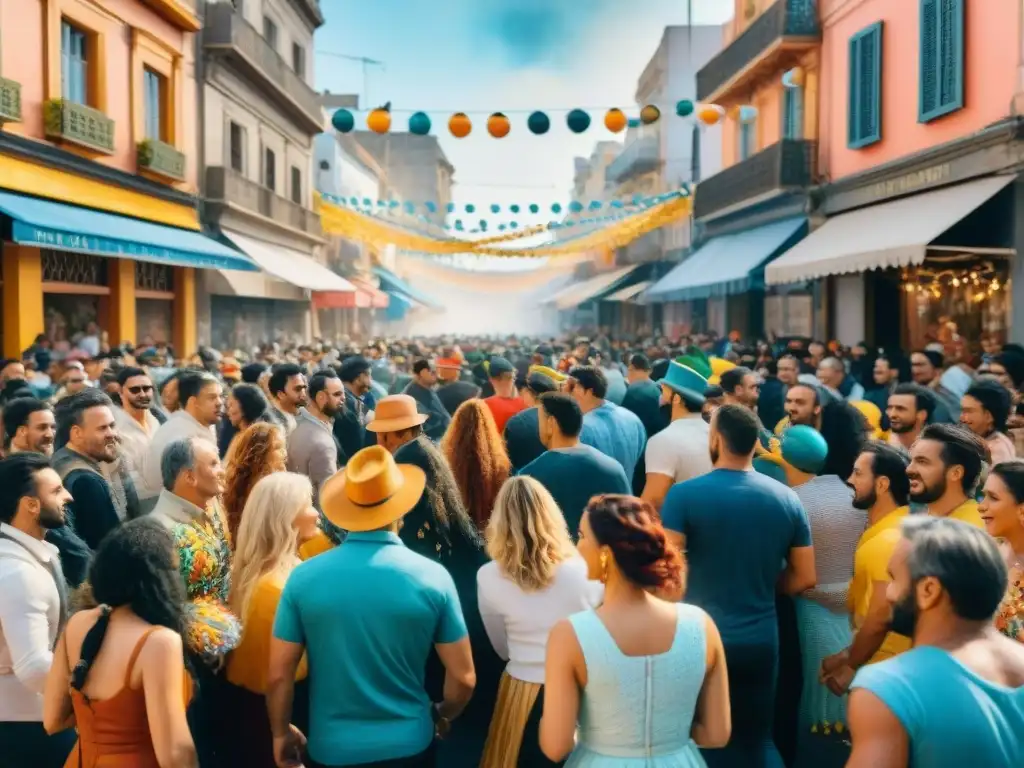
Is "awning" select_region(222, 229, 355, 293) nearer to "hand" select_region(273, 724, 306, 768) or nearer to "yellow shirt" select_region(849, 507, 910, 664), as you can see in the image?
"yellow shirt" select_region(849, 507, 910, 664)

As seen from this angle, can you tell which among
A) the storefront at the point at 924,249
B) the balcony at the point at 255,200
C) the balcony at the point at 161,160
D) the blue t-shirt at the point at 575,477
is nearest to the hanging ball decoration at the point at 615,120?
the storefront at the point at 924,249

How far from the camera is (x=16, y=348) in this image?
1429cm

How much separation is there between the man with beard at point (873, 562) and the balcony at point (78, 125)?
13476 mm

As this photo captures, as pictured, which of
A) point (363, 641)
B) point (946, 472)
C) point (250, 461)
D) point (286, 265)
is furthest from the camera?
point (286, 265)

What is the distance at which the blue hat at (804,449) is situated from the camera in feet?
15.8

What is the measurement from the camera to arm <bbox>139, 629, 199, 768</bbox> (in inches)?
Answer: 113

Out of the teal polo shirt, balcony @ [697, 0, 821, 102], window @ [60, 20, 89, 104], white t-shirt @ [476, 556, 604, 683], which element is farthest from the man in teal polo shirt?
balcony @ [697, 0, 821, 102]

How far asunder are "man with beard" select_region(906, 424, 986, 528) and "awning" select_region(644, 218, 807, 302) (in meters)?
15.0

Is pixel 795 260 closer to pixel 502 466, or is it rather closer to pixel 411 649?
pixel 502 466

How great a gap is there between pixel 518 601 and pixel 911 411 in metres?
3.78

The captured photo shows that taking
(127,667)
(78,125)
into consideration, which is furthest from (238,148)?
(127,667)

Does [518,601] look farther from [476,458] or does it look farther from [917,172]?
[917,172]

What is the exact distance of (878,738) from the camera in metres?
2.31

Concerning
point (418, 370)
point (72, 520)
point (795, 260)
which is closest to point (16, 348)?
point (418, 370)
